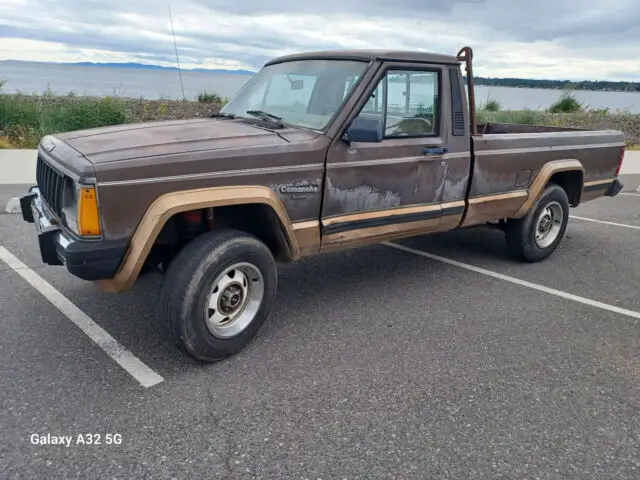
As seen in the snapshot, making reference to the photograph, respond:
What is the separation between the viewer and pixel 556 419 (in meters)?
3.06

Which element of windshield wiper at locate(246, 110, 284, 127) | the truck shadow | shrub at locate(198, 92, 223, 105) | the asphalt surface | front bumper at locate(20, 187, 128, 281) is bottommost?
the asphalt surface

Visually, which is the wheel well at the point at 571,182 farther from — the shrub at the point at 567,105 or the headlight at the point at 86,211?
the shrub at the point at 567,105

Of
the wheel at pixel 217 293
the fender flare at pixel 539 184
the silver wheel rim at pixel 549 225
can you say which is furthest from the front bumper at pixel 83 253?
the silver wheel rim at pixel 549 225

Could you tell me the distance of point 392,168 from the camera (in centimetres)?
421

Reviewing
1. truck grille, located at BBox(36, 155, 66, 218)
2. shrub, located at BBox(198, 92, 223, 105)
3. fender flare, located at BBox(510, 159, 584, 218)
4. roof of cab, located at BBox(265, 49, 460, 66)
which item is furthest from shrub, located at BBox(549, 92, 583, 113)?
truck grille, located at BBox(36, 155, 66, 218)

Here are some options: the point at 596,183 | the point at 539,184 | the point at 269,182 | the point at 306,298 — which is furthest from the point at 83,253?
the point at 596,183

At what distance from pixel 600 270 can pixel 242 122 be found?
13.6 ft

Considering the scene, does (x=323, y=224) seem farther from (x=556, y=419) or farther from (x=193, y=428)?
(x=556, y=419)

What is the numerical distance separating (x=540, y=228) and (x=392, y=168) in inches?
101

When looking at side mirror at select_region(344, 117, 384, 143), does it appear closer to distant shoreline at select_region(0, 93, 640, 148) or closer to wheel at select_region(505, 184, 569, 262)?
wheel at select_region(505, 184, 569, 262)

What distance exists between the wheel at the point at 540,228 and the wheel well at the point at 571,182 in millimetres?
163

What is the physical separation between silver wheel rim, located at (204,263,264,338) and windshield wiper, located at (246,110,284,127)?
4.07 feet

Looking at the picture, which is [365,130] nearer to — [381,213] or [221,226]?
[381,213]

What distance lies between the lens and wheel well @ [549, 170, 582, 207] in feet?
19.6
